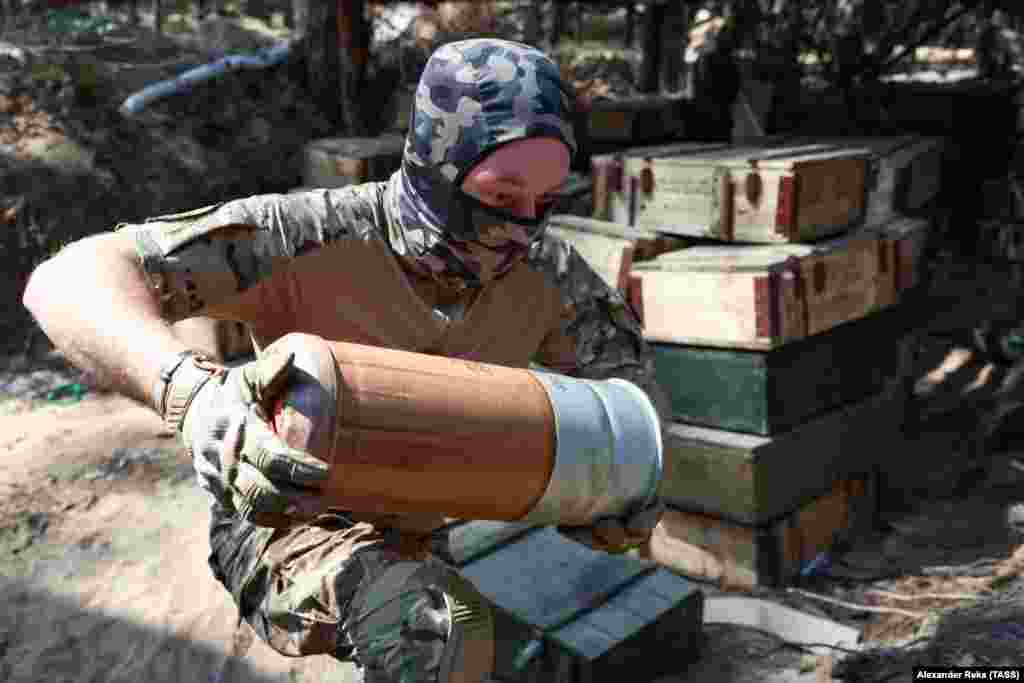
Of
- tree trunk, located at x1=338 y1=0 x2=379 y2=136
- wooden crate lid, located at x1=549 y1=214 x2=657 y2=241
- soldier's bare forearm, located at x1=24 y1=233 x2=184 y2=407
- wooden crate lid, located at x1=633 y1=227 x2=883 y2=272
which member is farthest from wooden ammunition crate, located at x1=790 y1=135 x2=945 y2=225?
soldier's bare forearm, located at x1=24 y1=233 x2=184 y2=407

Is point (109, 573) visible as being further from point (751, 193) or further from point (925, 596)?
point (925, 596)

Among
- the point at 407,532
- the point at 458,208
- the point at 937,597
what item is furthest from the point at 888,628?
the point at 458,208

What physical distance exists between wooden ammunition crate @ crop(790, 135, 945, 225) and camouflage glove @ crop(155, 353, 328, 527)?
167 inches

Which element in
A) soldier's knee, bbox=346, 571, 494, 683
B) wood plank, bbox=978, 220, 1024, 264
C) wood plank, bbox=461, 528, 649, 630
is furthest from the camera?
wood plank, bbox=978, 220, 1024, 264

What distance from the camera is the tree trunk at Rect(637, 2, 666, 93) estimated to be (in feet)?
29.2

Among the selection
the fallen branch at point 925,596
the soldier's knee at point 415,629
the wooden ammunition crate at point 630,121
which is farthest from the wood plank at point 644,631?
the wooden ammunition crate at point 630,121

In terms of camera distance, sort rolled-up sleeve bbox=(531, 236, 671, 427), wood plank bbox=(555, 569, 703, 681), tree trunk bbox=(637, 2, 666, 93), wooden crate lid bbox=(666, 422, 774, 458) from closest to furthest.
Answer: rolled-up sleeve bbox=(531, 236, 671, 427)
wood plank bbox=(555, 569, 703, 681)
wooden crate lid bbox=(666, 422, 774, 458)
tree trunk bbox=(637, 2, 666, 93)

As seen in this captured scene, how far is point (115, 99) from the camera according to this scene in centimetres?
676

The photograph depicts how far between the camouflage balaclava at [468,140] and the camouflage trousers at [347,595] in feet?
1.97

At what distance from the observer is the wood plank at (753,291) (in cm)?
414

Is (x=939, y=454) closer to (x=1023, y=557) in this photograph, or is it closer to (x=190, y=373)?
(x=1023, y=557)

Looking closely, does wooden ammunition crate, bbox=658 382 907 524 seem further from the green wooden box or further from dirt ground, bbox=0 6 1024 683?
dirt ground, bbox=0 6 1024 683

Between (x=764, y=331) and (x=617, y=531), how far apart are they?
2.42 meters

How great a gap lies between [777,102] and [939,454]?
2.87 m
